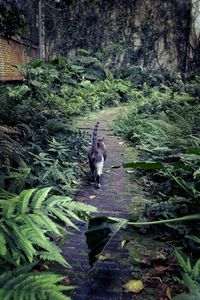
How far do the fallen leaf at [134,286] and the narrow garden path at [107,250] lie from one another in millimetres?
31

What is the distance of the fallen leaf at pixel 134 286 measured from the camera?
2.21 metres

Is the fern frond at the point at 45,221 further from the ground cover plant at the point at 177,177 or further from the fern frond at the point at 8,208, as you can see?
the ground cover plant at the point at 177,177

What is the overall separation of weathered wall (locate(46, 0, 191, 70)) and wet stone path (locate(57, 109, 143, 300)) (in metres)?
13.1

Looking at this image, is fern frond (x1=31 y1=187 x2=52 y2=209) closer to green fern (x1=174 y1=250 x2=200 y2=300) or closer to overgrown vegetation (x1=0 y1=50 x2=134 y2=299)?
overgrown vegetation (x1=0 y1=50 x2=134 y2=299)

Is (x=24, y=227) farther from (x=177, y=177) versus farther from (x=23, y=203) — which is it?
(x=177, y=177)

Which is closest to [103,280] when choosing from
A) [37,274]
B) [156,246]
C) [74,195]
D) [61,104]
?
[156,246]

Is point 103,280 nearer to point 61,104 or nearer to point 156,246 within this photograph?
point 156,246

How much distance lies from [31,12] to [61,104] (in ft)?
19.0

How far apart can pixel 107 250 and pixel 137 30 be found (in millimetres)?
16088

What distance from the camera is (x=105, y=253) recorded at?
2.71 m

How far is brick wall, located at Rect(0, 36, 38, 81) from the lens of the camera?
911cm

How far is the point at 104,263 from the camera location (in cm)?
256

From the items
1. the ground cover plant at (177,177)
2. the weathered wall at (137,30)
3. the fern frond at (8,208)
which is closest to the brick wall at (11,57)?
the ground cover plant at (177,177)

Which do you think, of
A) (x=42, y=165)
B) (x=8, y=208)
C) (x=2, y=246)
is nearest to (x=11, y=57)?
(x=42, y=165)
